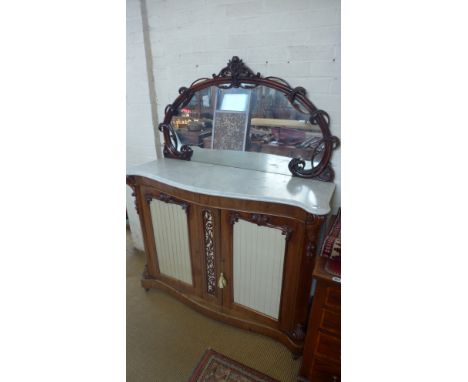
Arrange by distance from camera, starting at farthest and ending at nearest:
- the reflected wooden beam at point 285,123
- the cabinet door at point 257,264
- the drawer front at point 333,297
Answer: the reflected wooden beam at point 285,123
the cabinet door at point 257,264
the drawer front at point 333,297

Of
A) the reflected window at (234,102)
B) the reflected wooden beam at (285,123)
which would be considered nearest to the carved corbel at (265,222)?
the reflected wooden beam at (285,123)

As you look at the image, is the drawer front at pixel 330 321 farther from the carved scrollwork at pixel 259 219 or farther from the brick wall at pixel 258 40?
the brick wall at pixel 258 40

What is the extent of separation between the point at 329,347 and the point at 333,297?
1.01ft

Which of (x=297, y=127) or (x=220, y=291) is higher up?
(x=297, y=127)

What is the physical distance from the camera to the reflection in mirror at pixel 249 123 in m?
1.39

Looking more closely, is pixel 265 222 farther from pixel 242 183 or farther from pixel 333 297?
pixel 333 297

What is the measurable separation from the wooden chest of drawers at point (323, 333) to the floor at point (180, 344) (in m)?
0.23

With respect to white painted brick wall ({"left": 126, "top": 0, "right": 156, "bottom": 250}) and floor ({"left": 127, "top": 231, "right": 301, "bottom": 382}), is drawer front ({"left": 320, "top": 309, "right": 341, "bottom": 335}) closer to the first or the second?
floor ({"left": 127, "top": 231, "right": 301, "bottom": 382})
